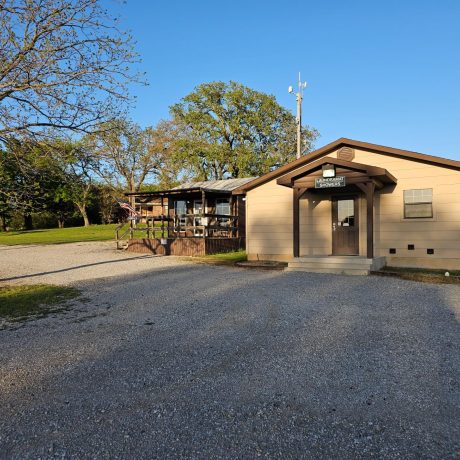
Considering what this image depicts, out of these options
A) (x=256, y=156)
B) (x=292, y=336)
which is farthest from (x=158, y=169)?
(x=292, y=336)

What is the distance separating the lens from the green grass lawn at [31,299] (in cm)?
723

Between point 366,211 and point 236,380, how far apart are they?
1026 centimetres

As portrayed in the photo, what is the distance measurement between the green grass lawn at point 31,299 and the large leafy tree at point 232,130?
1150 inches

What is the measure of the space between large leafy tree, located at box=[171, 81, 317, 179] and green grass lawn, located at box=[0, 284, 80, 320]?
29.2 m

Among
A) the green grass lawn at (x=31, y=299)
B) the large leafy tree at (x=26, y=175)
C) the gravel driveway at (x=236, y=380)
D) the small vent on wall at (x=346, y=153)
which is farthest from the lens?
the small vent on wall at (x=346, y=153)

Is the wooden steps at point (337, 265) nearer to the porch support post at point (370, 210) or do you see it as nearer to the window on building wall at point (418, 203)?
the porch support post at point (370, 210)

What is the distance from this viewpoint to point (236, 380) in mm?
3926

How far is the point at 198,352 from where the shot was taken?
4.80m

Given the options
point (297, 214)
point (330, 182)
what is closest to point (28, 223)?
point (297, 214)

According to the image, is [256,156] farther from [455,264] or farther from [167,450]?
[167,450]

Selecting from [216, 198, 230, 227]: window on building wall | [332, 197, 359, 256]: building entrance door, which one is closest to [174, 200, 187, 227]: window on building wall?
[216, 198, 230, 227]: window on building wall

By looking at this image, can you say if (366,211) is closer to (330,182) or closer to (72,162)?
(330,182)

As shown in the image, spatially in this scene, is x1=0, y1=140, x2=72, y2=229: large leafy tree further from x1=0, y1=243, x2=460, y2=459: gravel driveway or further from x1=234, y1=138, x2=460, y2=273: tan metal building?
x1=234, y1=138, x2=460, y2=273: tan metal building

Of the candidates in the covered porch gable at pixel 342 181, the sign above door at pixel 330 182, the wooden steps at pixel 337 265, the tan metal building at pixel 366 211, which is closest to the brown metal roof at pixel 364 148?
the tan metal building at pixel 366 211
